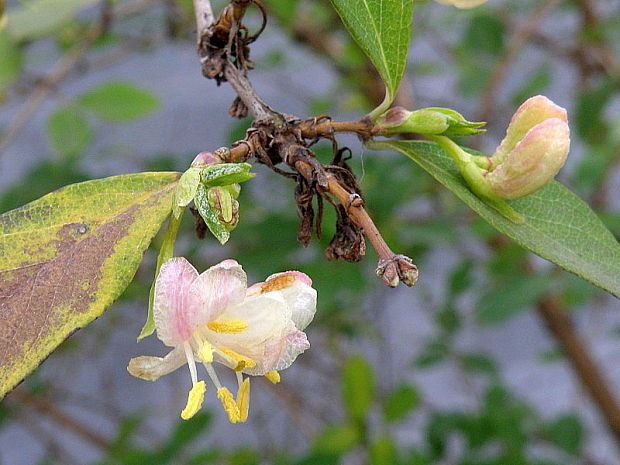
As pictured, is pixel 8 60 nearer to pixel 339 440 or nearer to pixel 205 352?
pixel 205 352

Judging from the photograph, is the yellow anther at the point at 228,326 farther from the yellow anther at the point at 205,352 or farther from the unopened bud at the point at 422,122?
the unopened bud at the point at 422,122

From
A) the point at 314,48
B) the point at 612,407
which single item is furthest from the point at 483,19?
the point at 612,407

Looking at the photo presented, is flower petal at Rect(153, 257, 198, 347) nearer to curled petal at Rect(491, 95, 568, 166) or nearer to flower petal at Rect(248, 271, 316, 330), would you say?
flower petal at Rect(248, 271, 316, 330)

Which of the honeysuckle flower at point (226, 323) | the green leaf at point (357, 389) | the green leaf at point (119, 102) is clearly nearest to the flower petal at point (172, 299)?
the honeysuckle flower at point (226, 323)

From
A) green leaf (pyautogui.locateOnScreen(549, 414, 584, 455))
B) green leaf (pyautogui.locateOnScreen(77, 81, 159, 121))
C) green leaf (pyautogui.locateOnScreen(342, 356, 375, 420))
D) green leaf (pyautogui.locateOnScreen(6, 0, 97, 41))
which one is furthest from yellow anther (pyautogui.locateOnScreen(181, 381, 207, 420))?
green leaf (pyautogui.locateOnScreen(549, 414, 584, 455))

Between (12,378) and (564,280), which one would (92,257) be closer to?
(12,378)

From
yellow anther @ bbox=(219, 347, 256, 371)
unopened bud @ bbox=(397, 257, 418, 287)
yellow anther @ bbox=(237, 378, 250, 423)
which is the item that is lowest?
Result: yellow anther @ bbox=(237, 378, 250, 423)

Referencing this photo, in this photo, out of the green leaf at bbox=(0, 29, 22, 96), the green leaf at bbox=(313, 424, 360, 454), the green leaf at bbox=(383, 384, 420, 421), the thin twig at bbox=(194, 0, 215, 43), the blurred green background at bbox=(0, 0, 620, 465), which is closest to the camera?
the thin twig at bbox=(194, 0, 215, 43)
